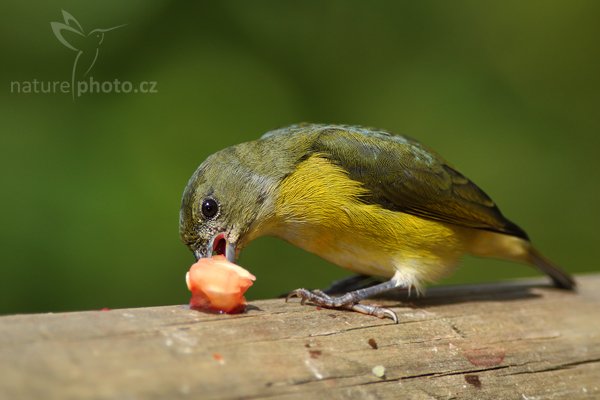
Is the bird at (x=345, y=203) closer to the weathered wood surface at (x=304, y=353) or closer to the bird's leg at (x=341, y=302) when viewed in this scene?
the bird's leg at (x=341, y=302)

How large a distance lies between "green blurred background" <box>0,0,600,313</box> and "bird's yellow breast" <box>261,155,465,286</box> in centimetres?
170

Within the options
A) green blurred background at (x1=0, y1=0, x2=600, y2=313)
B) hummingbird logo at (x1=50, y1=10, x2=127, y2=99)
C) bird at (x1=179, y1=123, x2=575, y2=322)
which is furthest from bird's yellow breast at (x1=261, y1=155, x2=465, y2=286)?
hummingbird logo at (x1=50, y1=10, x2=127, y2=99)

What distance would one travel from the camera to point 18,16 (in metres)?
5.79

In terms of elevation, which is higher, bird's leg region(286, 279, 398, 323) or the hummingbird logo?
the hummingbird logo

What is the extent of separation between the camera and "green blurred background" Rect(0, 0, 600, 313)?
5.59 m

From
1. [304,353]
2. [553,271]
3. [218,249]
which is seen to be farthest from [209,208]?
[553,271]

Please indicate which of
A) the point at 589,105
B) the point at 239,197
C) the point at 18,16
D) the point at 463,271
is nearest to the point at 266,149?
the point at 239,197

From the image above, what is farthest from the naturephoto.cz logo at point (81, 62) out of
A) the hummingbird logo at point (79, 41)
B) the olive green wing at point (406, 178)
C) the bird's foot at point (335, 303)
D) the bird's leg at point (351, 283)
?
the bird's foot at point (335, 303)

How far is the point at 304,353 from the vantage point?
2.93 metres

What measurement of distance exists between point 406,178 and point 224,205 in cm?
112

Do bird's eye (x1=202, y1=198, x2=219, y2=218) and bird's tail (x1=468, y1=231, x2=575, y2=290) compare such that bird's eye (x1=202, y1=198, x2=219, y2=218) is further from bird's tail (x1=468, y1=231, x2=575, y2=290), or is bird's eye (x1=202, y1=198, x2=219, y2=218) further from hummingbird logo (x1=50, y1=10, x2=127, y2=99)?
hummingbird logo (x1=50, y1=10, x2=127, y2=99)

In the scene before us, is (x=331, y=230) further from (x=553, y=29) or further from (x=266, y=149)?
(x=553, y=29)

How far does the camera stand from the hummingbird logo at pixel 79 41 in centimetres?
592

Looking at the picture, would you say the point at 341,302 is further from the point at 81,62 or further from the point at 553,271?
the point at 81,62
